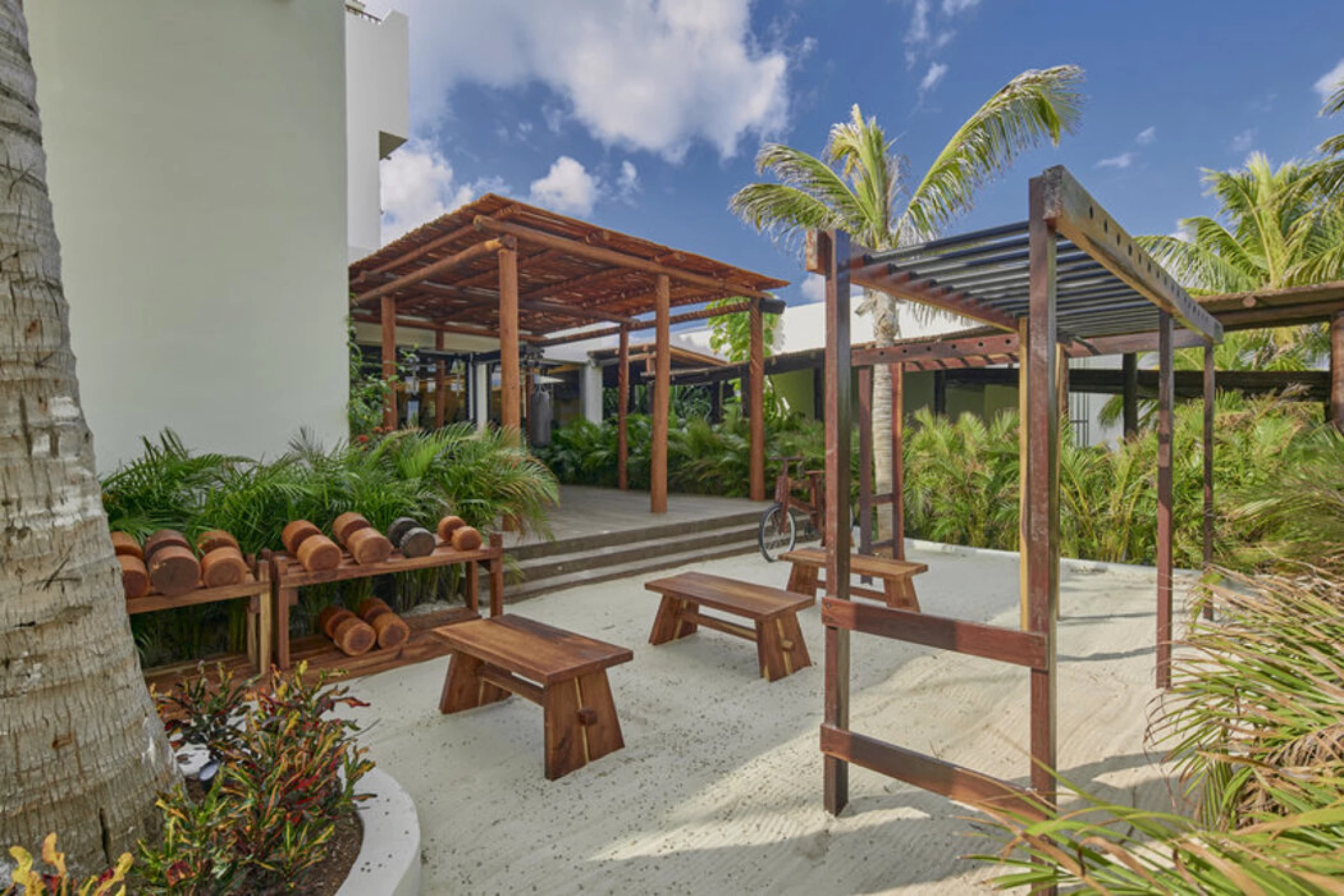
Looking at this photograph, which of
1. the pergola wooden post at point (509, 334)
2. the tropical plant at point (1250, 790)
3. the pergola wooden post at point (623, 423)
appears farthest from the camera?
the pergola wooden post at point (623, 423)

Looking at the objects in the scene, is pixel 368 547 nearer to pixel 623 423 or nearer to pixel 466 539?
pixel 466 539

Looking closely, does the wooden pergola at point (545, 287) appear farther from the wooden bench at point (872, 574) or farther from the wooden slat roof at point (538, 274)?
the wooden bench at point (872, 574)

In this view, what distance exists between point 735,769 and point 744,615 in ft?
3.65

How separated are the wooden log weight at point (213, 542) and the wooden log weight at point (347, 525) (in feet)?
1.80

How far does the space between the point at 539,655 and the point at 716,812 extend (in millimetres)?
1004

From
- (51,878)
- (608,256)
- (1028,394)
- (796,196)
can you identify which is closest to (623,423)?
(608,256)

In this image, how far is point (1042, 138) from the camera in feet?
25.9

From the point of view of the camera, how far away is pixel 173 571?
331 cm

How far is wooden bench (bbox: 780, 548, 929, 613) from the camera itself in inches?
197

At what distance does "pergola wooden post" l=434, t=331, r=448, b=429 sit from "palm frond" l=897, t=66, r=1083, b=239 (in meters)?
7.67

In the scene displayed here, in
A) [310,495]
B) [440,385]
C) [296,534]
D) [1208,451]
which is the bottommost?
[296,534]

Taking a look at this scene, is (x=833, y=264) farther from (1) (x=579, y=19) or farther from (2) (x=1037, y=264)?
(1) (x=579, y=19)

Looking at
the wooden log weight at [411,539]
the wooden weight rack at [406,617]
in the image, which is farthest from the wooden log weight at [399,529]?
the wooden weight rack at [406,617]

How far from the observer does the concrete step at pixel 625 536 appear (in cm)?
631
